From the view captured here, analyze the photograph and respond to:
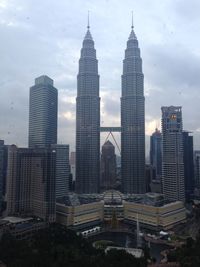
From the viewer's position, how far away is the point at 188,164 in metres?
49.3

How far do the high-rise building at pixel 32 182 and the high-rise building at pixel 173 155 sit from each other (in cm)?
1791

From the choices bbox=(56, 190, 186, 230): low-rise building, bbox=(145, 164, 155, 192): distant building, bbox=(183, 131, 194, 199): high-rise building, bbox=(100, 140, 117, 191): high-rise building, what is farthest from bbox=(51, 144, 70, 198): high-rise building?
bbox=(145, 164, 155, 192): distant building

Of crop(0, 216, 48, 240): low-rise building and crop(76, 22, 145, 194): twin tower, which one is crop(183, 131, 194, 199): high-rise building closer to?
crop(76, 22, 145, 194): twin tower

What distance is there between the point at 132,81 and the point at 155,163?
26821 mm

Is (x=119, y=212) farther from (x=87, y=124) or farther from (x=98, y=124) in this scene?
(x=98, y=124)

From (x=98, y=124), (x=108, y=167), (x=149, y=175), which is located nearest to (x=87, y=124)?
(x=98, y=124)

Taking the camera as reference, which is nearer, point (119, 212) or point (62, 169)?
point (119, 212)

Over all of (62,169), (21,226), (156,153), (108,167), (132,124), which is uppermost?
(132,124)

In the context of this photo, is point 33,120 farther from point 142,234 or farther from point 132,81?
point 142,234

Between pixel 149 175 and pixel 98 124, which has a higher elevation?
pixel 98 124

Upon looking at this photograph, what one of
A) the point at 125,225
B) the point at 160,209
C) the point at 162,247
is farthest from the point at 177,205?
the point at 162,247

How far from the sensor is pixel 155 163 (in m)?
69.8

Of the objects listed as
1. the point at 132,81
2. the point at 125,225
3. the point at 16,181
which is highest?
the point at 132,81

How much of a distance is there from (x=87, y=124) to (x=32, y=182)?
18694 millimetres
